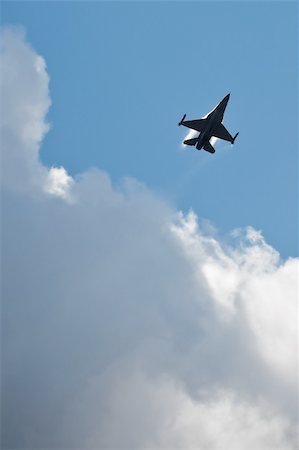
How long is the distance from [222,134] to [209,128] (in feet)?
15.9

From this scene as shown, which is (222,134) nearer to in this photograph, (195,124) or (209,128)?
(209,128)

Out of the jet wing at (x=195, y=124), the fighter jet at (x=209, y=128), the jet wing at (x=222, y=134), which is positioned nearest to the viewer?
the fighter jet at (x=209, y=128)

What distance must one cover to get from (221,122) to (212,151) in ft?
26.3

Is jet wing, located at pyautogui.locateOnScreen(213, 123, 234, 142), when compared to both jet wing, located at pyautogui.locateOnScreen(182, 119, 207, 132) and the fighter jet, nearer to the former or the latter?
the fighter jet

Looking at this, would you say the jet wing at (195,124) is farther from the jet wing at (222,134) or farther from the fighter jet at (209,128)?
the jet wing at (222,134)

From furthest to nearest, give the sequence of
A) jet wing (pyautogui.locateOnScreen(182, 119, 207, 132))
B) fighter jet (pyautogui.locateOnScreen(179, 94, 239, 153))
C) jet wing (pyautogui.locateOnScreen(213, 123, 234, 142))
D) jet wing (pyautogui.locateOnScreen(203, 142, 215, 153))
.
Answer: jet wing (pyautogui.locateOnScreen(203, 142, 215, 153)) → jet wing (pyautogui.locateOnScreen(213, 123, 234, 142)) → jet wing (pyautogui.locateOnScreen(182, 119, 207, 132)) → fighter jet (pyautogui.locateOnScreen(179, 94, 239, 153))

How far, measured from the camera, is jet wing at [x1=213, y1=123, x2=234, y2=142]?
132m

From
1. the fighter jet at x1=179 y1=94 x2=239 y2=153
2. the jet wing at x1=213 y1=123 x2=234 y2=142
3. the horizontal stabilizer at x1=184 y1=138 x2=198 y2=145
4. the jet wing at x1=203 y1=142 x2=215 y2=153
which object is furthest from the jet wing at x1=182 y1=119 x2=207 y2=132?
the jet wing at x1=203 y1=142 x2=215 y2=153

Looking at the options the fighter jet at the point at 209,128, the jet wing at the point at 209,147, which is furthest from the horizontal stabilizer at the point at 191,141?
the jet wing at the point at 209,147

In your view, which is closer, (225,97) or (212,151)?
(225,97)

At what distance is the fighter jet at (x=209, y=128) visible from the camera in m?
127

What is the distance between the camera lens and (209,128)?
424ft

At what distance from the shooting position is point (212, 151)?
135375mm

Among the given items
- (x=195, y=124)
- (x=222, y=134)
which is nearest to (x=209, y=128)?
(x=195, y=124)
